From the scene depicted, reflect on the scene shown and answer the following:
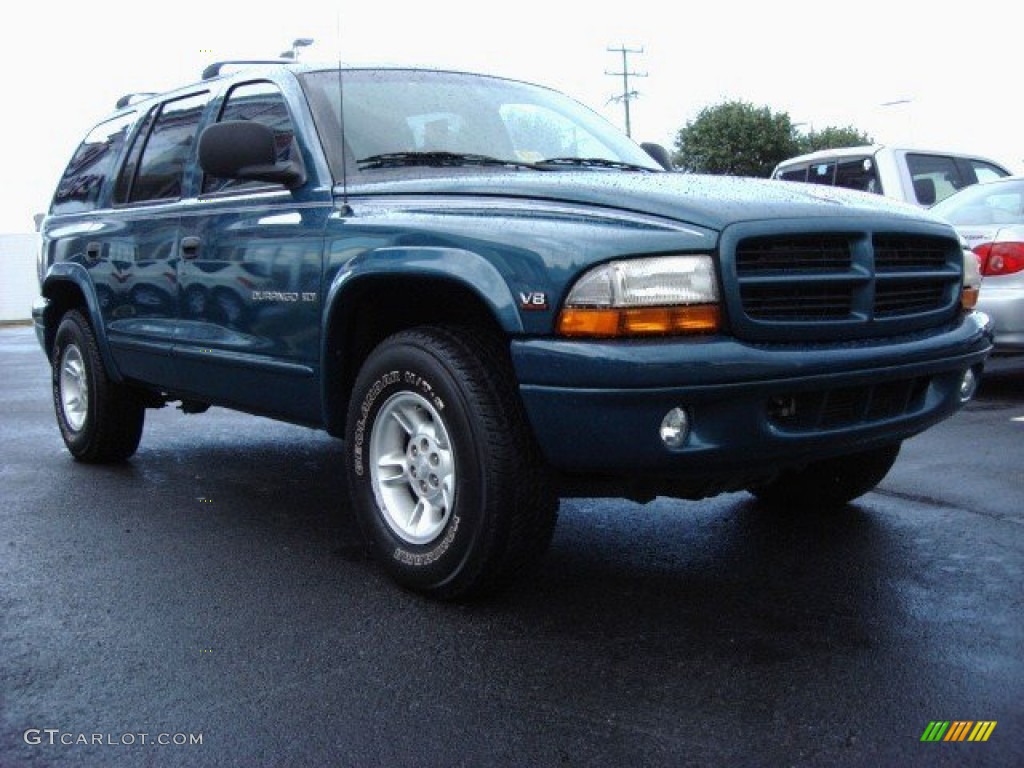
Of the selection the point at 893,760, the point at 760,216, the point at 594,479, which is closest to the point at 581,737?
the point at 893,760

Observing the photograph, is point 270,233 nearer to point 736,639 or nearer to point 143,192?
point 143,192

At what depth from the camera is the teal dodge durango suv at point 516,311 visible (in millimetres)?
2951

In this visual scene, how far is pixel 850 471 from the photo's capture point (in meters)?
4.29

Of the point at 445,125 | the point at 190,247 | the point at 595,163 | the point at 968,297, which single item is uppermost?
the point at 445,125

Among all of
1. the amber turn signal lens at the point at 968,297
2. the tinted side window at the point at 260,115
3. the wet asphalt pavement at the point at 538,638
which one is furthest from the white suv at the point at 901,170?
the tinted side window at the point at 260,115

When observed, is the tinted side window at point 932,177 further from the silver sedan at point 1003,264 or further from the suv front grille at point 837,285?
the suv front grille at point 837,285

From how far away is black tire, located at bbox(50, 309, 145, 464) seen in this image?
219 inches

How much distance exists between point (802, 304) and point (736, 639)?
964 mm

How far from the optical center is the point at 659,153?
5195 mm

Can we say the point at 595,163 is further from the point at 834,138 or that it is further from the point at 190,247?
the point at 834,138

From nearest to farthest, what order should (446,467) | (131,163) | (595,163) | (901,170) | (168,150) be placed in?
(446,467) < (595,163) < (168,150) < (131,163) < (901,170)

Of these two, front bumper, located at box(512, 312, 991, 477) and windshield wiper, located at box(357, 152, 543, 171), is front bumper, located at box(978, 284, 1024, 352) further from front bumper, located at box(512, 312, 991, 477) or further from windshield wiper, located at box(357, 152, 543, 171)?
front bumper, located at box(512, 312, 991, 477)

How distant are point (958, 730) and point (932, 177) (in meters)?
9.23

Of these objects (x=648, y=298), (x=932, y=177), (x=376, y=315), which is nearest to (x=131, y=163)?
(x=376, y=315)
